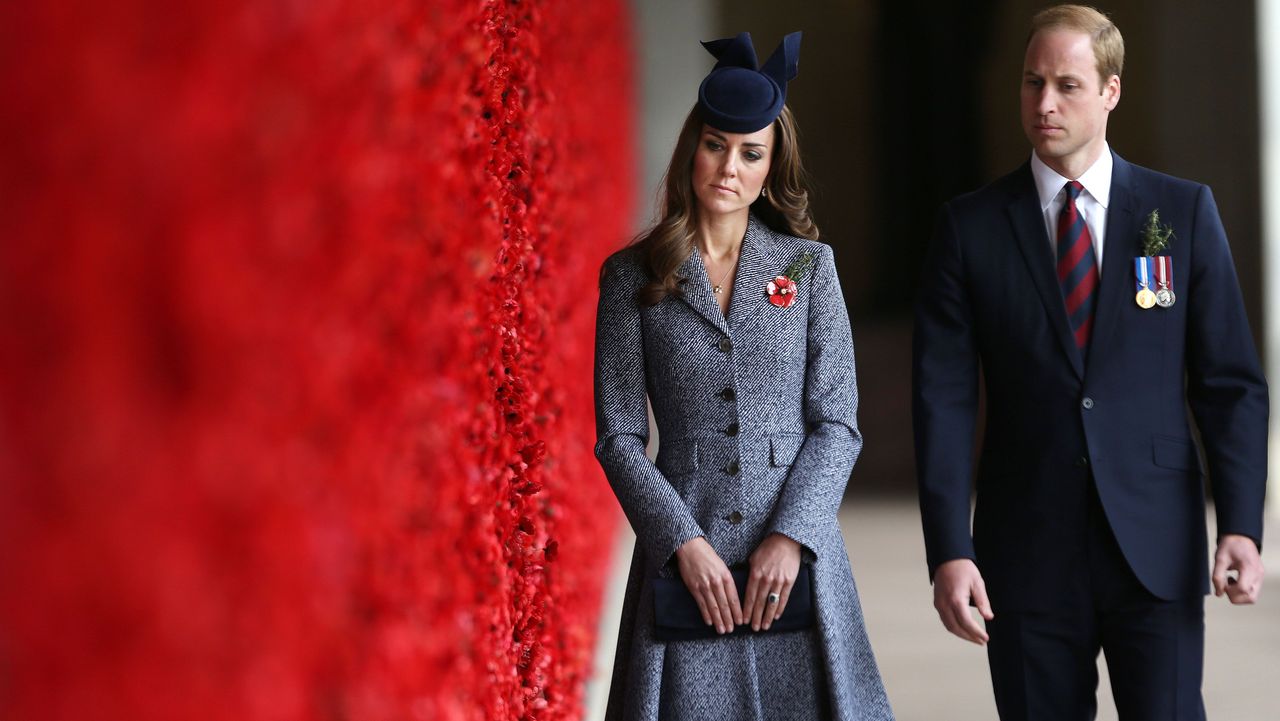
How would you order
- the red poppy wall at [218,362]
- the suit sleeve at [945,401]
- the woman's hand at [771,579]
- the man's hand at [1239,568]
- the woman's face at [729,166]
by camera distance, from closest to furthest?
the red poppy wall at [218,362], the woman's hand at [771,579], the woman's face at [729,166], the man's hand at [1239,568], the suit sleeve at [945,401]

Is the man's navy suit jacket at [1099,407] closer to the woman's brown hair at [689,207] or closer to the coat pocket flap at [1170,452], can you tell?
the coat pocket flap at [1170,452]

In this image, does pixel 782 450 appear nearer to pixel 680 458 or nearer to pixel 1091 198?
pixel 680 458

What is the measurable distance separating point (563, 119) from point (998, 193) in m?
1.56

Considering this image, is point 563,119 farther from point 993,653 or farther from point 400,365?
A: point 400,365

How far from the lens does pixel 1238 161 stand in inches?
362

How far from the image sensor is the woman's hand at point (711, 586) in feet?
6.52

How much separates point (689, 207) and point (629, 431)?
38 cm

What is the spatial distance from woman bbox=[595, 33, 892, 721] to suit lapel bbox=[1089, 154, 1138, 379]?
0.45 m

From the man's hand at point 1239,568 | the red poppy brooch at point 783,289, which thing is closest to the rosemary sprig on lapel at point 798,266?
the red poppy brooch at point 783,289

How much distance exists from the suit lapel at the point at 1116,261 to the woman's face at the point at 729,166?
0.64m

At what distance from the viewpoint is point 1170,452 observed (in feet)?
7.39

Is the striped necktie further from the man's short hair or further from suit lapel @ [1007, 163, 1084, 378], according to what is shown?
the man's short hair

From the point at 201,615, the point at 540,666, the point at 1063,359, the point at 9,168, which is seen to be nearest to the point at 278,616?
the point at 201,615

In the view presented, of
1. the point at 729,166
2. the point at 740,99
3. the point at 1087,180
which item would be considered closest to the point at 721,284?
the point at 729,166
